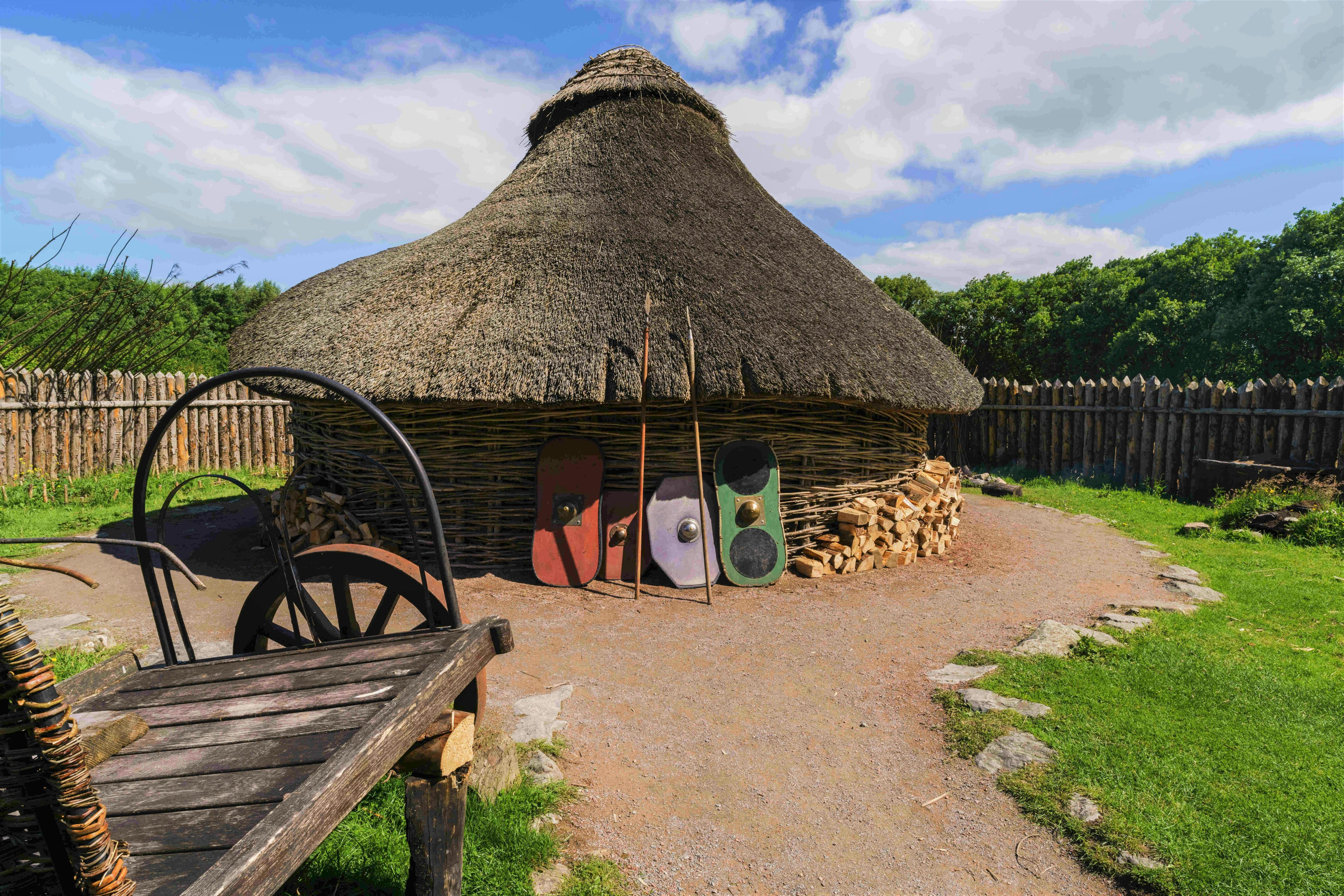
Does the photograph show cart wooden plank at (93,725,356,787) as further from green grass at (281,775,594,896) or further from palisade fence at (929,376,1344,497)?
palisade fence at (929,376,1344,497)

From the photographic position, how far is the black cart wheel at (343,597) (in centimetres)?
279

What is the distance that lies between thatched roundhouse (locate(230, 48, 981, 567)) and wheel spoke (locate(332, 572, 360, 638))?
112 inches

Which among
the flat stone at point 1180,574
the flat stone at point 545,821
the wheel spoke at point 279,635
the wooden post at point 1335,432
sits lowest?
the flat stone at point 545,821

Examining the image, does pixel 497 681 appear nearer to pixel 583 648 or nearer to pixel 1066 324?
pixel 583 648

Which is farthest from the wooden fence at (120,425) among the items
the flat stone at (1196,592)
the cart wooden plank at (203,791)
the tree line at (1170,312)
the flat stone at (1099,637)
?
the tree line at (1170,312)

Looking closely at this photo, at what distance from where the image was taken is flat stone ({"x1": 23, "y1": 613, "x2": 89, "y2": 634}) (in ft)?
16.6

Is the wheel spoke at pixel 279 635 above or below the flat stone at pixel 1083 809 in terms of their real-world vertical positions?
above

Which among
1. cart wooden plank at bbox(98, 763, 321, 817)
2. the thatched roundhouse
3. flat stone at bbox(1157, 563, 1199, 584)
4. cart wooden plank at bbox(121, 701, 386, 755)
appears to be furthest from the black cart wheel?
flat stone at bbox(1157, 563, 1199, 584)

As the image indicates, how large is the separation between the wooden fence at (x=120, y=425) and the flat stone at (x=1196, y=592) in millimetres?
10091

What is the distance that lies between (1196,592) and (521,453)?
5915 mm

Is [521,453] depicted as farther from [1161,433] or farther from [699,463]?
[1161,433]

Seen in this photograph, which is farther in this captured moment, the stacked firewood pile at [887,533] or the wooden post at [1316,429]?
the wooden post at [1316,429]

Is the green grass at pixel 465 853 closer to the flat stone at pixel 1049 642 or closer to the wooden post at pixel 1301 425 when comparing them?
the flat stone at pixel 1049 642

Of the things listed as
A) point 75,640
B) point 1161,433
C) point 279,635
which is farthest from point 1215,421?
point 75,640
